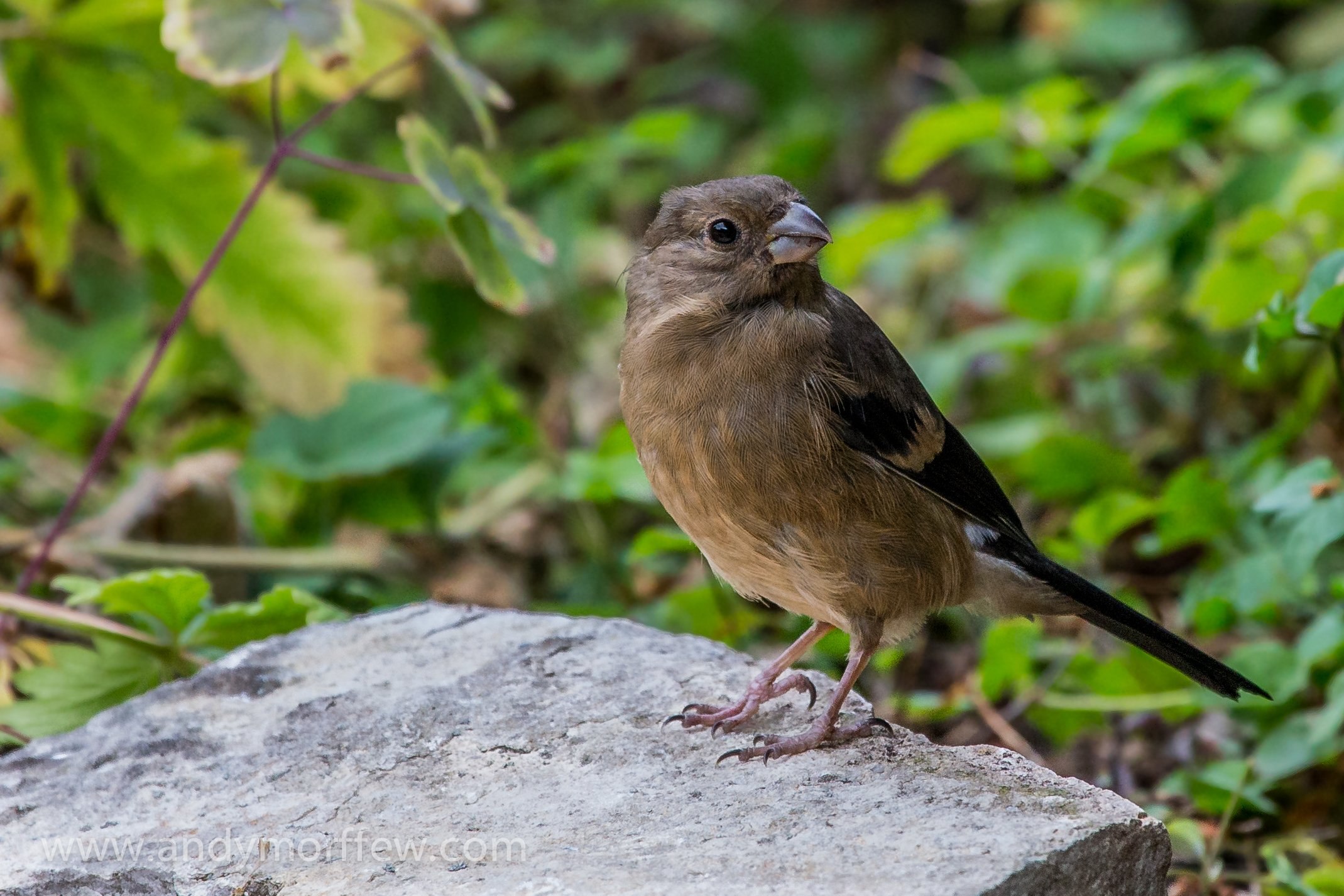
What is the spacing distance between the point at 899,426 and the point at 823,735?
0.71 metres

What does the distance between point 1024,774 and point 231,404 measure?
4217mm

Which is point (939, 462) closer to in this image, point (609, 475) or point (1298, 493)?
point (1298, 493)

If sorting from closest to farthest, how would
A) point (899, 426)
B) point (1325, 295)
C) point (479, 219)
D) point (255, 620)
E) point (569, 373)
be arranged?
point (1325, 295), point (899, 426), point (255, 620), point (479, 219), point (569, 373)

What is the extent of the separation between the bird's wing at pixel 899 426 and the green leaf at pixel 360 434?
1675mm

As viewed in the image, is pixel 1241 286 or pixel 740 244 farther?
pixel 1241 286

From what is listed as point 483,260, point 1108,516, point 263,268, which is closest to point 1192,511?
point 1108,516

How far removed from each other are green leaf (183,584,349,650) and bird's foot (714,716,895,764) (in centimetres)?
123

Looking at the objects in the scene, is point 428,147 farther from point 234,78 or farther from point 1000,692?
point 1000,692

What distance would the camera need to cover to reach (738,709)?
9.78ft

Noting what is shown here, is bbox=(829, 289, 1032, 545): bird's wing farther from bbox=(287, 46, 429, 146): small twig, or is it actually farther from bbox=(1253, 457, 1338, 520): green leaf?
bbox=(287, 46, 429, 146): small twig

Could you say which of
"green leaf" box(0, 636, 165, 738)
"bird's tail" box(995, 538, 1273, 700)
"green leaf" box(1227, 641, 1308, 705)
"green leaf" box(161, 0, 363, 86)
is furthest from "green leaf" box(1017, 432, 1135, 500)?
"green leaf" box(0, 636, 165, 738)

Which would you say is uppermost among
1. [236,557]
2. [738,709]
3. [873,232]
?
[873,232]

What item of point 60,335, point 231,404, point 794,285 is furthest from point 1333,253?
point 60,335

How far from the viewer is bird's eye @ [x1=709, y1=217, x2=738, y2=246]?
3209 mm
